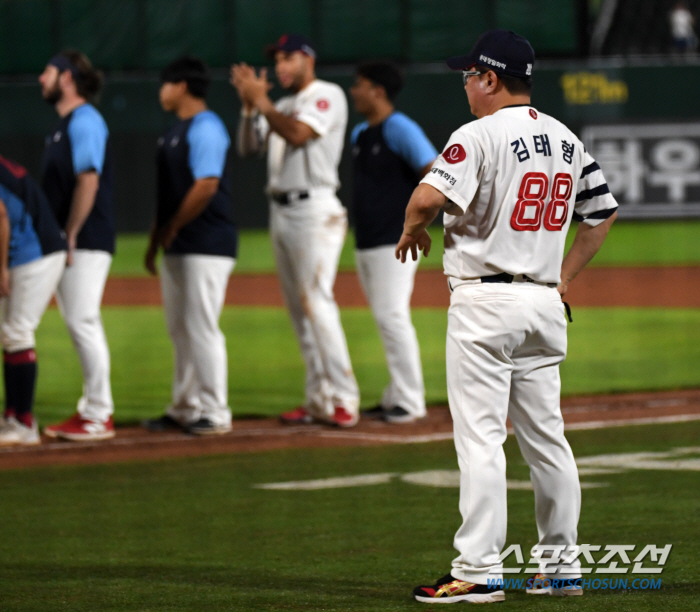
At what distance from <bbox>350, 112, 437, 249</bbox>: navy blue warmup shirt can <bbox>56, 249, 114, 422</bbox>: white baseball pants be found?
1.51 metres

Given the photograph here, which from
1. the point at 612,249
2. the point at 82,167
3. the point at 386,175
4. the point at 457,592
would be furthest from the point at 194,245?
the point at 612,249

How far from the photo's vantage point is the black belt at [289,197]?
7.25 m

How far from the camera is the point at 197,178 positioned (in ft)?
22.9

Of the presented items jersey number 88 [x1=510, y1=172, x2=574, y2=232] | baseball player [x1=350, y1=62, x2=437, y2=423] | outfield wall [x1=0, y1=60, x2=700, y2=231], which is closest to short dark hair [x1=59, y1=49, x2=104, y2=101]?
baseball player [x1=350, y1=62, x2=437, y2=423]

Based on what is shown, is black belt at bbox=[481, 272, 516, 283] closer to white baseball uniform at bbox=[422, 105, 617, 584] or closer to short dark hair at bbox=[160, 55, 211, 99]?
white baseball uniform at bbox=[422, 105, 617, 584]

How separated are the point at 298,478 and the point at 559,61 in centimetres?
1934

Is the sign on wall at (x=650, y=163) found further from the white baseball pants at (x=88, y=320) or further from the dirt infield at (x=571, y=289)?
the white baseball pants at (x=88, y=320)

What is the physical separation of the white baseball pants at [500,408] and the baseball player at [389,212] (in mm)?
3347

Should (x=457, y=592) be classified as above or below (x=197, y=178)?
below

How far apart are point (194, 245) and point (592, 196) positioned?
3.37 meters

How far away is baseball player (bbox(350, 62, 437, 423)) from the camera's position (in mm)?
7215

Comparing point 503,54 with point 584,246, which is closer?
point 503,54

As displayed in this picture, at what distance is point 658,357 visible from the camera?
10.5 m

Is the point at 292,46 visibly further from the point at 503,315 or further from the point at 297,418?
the point at 503,315
